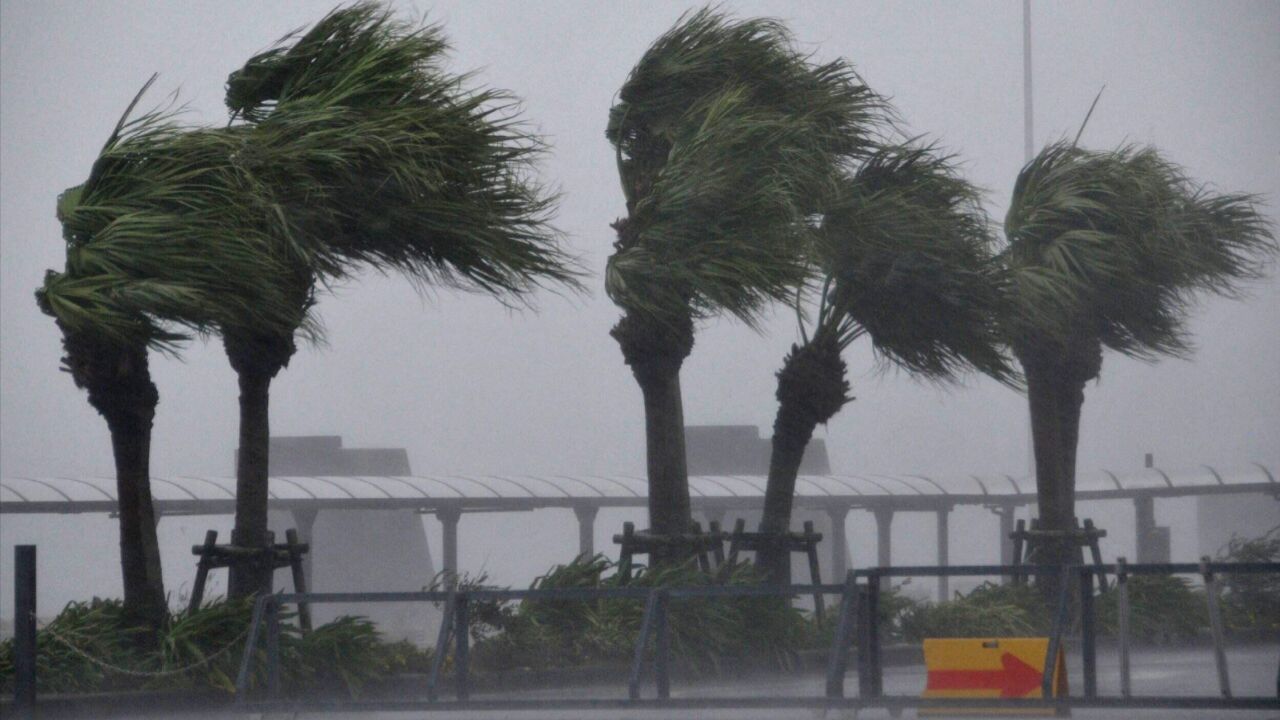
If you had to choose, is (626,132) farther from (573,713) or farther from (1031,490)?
(1031,490)

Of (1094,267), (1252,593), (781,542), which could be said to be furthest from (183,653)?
(1252,593)

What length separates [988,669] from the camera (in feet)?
33.5

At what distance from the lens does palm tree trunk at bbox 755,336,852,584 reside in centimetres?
1716

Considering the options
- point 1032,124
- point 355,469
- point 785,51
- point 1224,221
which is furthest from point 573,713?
point 355,469

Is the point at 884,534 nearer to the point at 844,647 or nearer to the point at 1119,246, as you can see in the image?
the point at 1119,246

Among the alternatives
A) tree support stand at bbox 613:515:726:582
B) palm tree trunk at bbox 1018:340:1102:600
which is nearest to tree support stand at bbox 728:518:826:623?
tree support stand at bbox 613:515:726:582

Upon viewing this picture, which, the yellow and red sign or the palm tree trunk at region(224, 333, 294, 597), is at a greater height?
the palm tree trunk at region(224, 333, 294, 597)

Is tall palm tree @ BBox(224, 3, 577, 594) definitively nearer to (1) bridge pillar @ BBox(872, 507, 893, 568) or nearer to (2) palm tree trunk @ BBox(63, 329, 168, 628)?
(2) palm tree trunk @ BBox(63, 329, 168, 628)

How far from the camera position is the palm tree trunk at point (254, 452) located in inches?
542

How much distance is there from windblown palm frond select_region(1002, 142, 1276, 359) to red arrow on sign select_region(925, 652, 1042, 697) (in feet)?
27.0

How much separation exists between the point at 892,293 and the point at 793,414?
1.73m

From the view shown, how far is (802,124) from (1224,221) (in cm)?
732

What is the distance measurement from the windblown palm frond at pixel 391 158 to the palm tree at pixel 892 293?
391cm

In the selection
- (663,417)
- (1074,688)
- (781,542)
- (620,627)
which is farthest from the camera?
(781,542)
